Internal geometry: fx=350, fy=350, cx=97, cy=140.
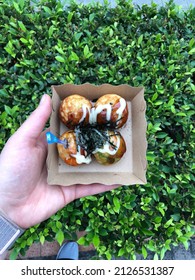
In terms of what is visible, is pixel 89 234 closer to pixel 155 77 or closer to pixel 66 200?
pixel 66 200

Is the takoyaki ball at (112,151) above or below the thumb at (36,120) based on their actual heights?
below

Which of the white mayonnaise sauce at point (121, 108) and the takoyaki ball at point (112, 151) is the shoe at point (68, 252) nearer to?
the takoyaki ball at point (112, 151)

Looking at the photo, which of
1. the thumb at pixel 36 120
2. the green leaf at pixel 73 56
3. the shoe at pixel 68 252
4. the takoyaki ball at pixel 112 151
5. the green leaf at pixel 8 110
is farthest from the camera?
the shoe at pixel 68 252

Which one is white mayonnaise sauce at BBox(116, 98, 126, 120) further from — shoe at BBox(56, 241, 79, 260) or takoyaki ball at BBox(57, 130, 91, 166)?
shoe at BBox(56, 241, 79, 260)

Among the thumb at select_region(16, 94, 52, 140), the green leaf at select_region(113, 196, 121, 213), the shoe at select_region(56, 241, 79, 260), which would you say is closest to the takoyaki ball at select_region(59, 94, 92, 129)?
the thumb at select_region(16, 94, 52, 140)

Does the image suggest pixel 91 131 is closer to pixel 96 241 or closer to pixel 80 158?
pixel 80 158

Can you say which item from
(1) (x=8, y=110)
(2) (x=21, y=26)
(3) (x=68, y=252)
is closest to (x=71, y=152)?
(1) (x=8, y=110)

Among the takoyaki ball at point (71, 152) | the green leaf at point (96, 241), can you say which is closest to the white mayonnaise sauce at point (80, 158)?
the takoyaki ball at point (71, 152)
